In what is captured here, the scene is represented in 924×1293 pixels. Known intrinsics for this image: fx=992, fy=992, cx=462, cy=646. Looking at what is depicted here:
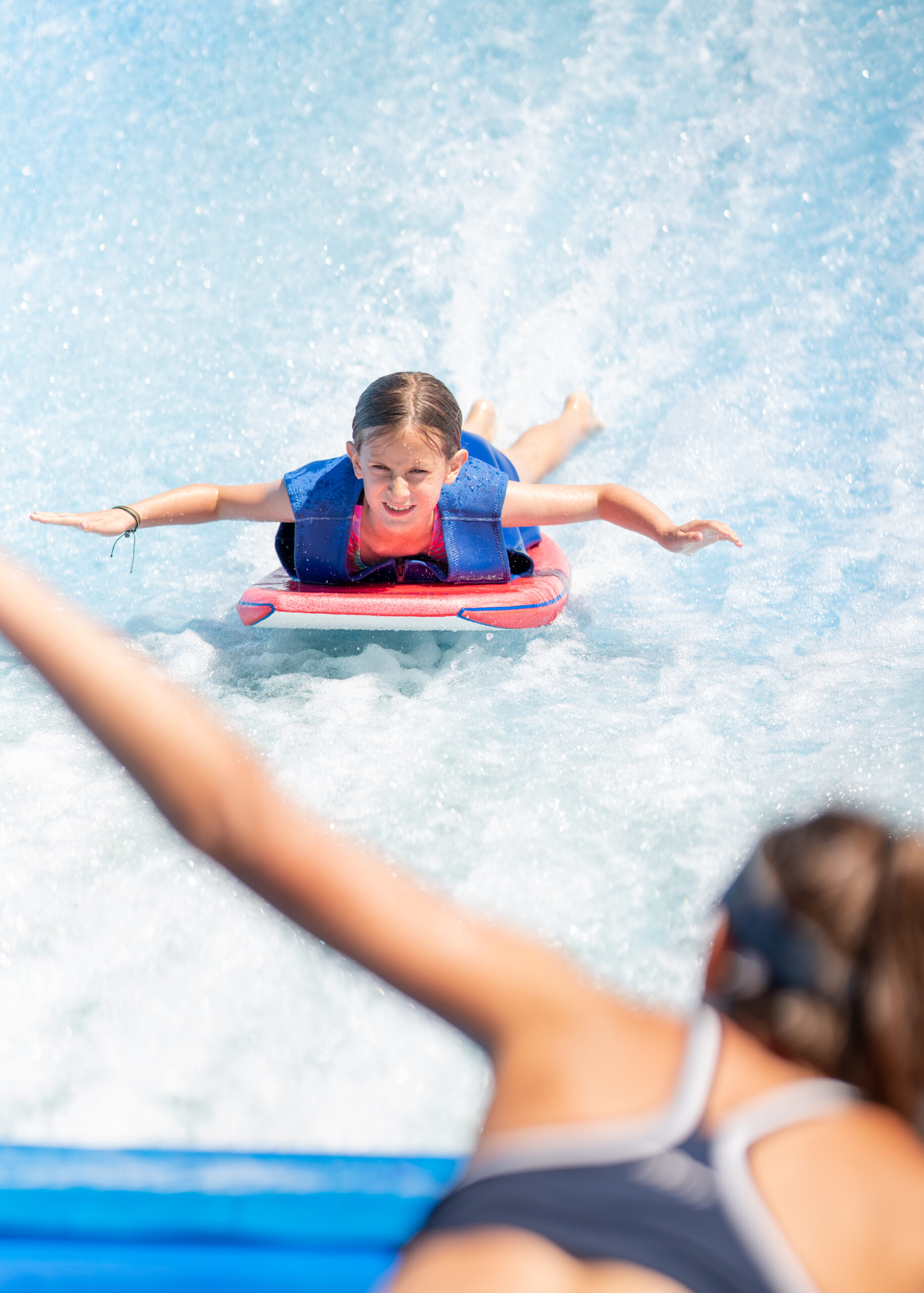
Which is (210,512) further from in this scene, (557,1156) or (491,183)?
(491,183)

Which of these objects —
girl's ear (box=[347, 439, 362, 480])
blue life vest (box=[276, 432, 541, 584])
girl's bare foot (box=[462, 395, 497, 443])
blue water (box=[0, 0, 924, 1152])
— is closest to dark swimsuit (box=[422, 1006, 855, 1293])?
blue water (box=[0, 0, 924, 1152])

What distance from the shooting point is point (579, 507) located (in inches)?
144

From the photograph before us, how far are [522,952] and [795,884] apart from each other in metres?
0.25

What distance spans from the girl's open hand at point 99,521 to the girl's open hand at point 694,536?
1831 mm

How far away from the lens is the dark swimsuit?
2.25 feet

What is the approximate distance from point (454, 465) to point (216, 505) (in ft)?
3.02

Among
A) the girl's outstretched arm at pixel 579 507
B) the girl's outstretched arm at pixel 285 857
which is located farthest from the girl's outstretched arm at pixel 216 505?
the girl's outstretched arm at pixel 285 857

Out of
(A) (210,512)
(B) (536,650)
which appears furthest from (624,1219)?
(A) (210,512)

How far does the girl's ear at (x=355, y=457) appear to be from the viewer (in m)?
3.34

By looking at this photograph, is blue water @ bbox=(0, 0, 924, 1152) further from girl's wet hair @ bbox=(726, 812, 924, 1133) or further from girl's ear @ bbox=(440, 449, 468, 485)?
girl's wet hair @ bbox=(726, 812, 924, 1133)

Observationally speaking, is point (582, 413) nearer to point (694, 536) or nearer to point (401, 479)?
point (694, 536)

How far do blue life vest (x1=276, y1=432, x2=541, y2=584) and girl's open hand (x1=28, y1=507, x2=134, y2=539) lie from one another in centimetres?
57

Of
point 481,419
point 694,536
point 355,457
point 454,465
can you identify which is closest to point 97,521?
point 355,457

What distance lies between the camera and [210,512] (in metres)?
3.69
